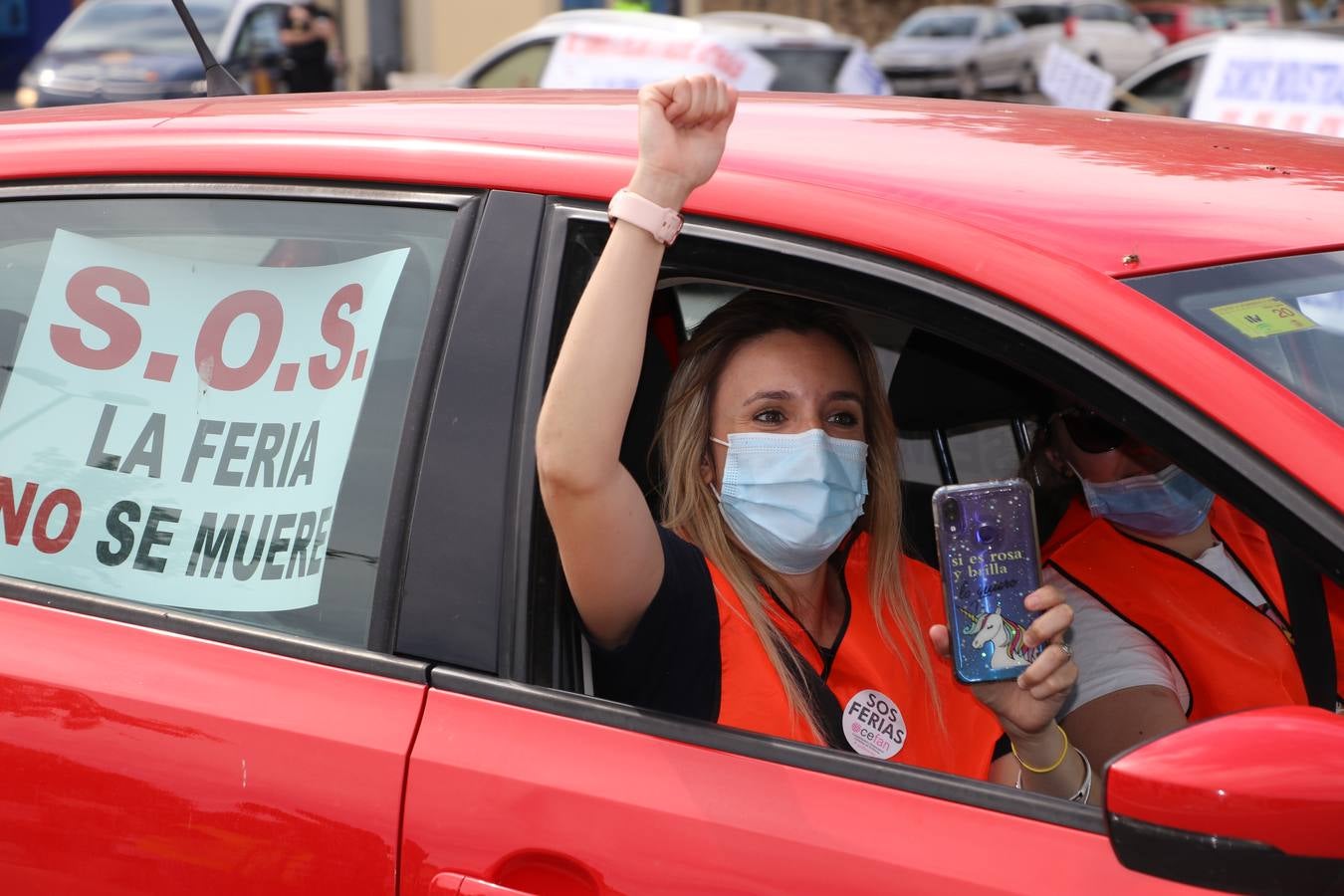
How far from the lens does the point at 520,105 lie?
2.14 m

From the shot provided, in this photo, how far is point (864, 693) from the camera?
1939 millimetres

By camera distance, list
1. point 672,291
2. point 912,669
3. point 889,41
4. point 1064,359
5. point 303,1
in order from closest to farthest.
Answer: point 1064,359 → point 912,669 → point 672,291 → point 303,1 → point 889,41

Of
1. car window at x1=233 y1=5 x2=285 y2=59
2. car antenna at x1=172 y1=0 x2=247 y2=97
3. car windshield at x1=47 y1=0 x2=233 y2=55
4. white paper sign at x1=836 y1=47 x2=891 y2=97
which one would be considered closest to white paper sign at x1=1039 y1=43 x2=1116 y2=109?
white paper sign at x1=836 y1=47 x2=891 y2=97

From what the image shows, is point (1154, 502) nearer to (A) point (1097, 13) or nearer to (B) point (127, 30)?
(B) point (127, 30)

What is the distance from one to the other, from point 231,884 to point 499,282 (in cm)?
69

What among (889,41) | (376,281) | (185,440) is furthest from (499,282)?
(889,41)

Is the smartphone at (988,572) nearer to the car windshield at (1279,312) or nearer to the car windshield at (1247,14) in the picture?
the car windshield at (1279,312)

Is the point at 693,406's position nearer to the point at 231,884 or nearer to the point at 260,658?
the point at 260,658

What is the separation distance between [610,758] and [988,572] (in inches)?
20.7

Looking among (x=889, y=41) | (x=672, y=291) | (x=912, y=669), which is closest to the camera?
(x=912, y=669)

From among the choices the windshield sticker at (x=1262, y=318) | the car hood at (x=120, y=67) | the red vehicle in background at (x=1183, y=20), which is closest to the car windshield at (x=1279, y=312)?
the windshield sticker at (x=1262, y=318)

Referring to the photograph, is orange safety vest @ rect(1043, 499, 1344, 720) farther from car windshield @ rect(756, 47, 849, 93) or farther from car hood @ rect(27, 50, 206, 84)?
car hood @ rect(27, 50, 206, 84)

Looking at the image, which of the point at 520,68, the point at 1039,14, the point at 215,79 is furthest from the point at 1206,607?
the point at 1039,14

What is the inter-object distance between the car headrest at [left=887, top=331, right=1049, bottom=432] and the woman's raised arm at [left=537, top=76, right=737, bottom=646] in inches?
35.7
